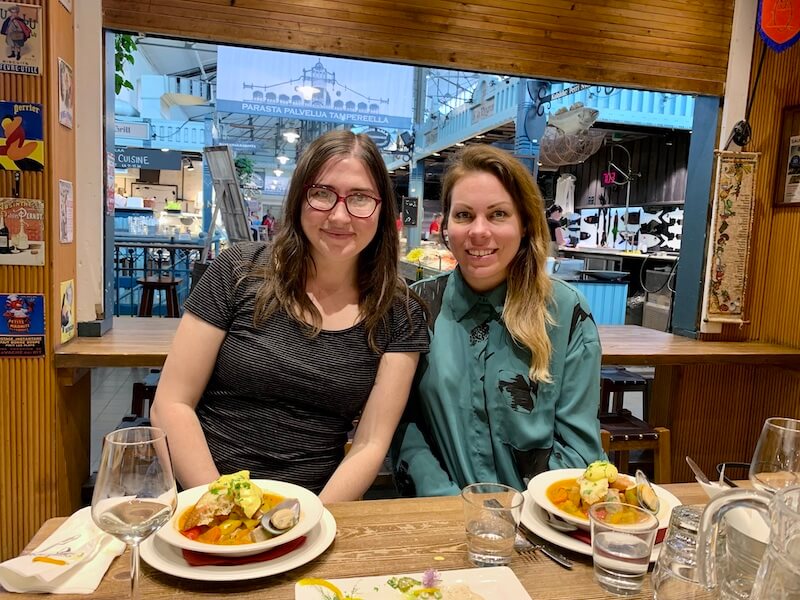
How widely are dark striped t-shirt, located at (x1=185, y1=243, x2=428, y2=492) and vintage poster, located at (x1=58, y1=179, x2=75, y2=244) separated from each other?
131cm

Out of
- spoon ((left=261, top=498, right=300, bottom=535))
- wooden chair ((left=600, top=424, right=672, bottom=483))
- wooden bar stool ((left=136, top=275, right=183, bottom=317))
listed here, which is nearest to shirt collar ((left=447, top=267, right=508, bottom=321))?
spoon ((left=261, top=498, right=300, bottom=535))

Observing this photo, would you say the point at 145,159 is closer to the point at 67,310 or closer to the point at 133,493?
the point at 67,310

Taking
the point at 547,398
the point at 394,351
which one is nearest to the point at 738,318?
the point at 547,398

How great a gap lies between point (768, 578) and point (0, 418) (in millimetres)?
2946

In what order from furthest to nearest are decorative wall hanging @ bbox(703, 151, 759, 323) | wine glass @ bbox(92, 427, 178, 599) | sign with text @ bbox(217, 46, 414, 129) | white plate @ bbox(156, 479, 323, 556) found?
sign with text @ bbox(217, 46, 414, 129) < decorative wall hanging @ bbox(703, 151, 759, 323) < white plate @ bbox(156, 479, 323, 556) < wine glass @ bbox(92, 427, 178, 599)

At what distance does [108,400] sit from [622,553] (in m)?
5.04

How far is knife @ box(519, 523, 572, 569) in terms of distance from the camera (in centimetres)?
107

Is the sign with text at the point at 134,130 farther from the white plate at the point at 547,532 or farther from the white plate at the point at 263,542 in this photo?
the white plate at the point at 547,532

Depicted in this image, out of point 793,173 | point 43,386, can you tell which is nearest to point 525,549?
point 43,386

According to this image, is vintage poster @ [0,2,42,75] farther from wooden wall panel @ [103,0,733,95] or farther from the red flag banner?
the red flag banner

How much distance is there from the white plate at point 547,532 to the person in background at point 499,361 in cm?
42

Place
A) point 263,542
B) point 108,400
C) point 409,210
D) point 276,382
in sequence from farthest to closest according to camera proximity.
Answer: point 409,210 < point 108,400 < point 276,382 < point 263,542

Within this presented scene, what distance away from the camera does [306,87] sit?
6.48m

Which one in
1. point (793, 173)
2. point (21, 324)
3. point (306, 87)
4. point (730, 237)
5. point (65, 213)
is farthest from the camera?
point (306, 87)
